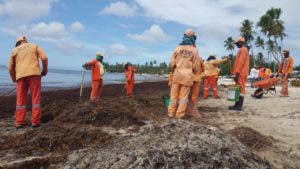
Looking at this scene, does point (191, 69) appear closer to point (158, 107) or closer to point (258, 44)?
point (158, 107)

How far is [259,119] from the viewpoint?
31.6 feet

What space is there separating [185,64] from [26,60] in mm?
3170

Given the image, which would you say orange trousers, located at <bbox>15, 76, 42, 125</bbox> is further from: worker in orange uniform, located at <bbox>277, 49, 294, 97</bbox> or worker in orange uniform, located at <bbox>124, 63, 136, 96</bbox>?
worker in orange uniform, located at <bbox>277, 49, 294, 97</bbox>

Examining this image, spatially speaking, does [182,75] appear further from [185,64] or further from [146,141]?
[146,141]

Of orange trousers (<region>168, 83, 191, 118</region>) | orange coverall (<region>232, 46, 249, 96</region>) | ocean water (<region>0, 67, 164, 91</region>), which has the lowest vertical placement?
ocean water (<region>0, 67, 164, 91</region>)

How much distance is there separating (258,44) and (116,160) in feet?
216

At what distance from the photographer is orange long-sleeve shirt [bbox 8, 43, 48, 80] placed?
8.15 meters

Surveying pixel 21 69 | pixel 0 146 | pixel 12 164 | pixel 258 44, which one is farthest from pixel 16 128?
pixel 258 44

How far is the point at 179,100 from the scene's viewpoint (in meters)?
7.83

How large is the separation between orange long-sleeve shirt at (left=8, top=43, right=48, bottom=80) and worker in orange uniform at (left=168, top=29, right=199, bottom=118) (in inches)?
105

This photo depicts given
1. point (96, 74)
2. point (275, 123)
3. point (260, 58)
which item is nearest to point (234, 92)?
point (275, 123)

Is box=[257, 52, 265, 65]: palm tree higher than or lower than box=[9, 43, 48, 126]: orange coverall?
higher

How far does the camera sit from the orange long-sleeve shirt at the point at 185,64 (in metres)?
7.77

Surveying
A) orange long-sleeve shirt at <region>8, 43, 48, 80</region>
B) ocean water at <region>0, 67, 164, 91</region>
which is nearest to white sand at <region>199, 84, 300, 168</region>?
orange long-sleeve shirt at <region>8, 43, 48, 80</region>
